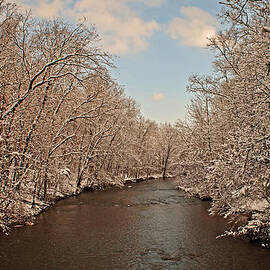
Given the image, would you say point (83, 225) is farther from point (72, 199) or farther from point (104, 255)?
point (72, 199)

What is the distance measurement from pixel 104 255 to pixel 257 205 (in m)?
7.29

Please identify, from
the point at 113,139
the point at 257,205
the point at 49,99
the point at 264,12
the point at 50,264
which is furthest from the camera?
the point at 113,139

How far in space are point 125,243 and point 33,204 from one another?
716 centimetres

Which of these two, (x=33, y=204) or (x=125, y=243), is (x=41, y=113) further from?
(x=125, y=243)

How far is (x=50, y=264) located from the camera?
31.0ft

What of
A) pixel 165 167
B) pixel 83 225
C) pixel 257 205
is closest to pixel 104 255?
pixel 83 225

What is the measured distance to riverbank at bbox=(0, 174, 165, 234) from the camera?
1196 centimetres

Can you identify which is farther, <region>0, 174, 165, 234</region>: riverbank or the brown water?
<region>0, 174, 165, 234</region>: riverbank

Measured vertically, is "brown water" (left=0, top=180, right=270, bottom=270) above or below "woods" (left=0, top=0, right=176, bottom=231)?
below

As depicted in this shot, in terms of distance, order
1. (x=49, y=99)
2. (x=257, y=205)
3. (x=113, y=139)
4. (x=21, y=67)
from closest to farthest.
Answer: (x=257, y=205) → (x=21, y=67) → (x=49, y=99) → (x=113, y=139)

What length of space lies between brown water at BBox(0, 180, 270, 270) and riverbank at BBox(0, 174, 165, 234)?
1.81 ft

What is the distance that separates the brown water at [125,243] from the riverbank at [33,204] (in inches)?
21.8

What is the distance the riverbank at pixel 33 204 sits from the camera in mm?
11956

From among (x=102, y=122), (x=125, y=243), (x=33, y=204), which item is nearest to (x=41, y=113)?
(x=33, y=204)
